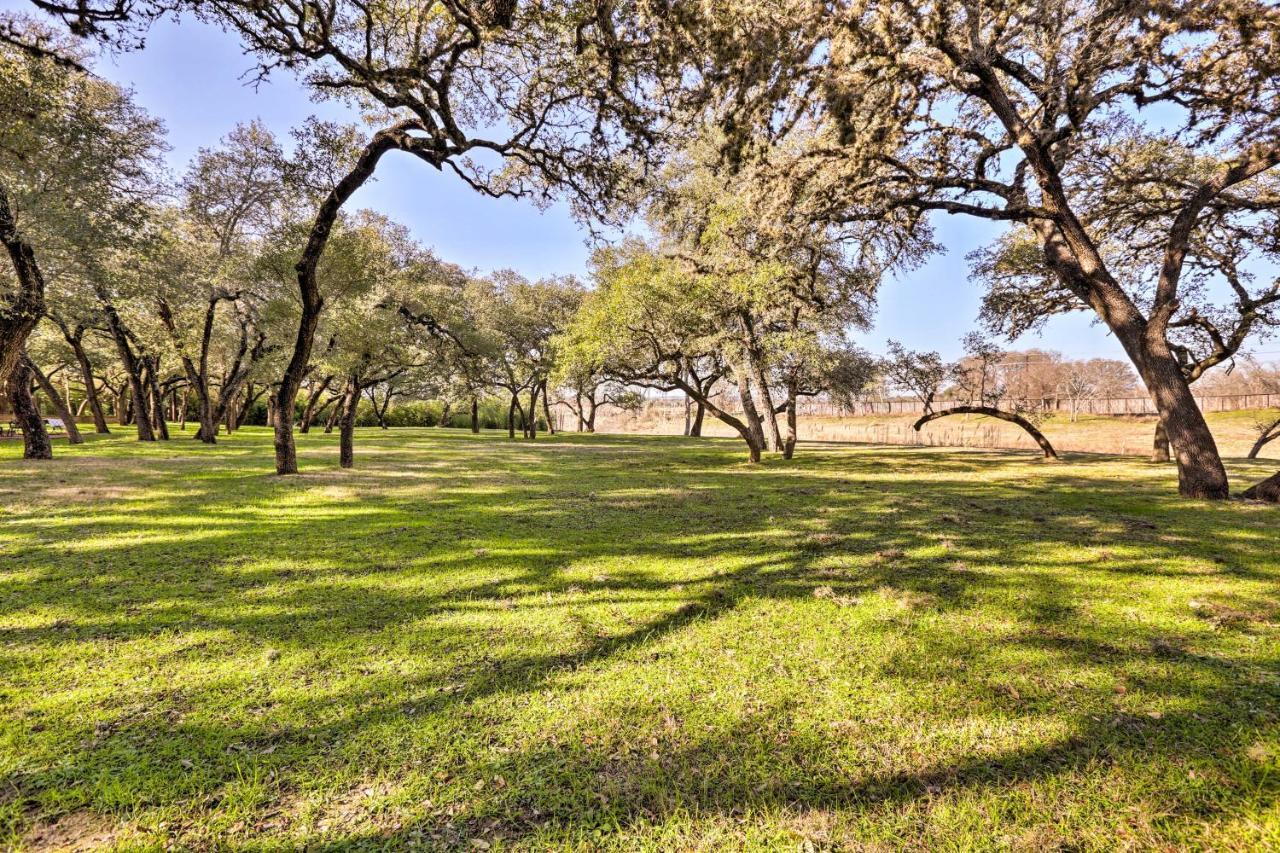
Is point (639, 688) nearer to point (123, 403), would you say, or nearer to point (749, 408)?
point (749, 408)

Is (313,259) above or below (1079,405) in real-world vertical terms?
above

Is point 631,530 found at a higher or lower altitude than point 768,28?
lower

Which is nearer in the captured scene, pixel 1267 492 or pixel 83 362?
pixel 1267 492

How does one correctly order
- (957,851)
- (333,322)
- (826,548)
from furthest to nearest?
(333,322), (826,548), (957,851)

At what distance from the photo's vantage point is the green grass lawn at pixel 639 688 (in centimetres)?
184

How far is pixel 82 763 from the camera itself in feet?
6.84

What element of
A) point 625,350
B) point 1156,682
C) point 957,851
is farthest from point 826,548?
point 625,350

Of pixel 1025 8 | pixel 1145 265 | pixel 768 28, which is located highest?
pixel 1025 8

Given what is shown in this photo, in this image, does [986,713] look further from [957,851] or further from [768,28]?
[768,28]

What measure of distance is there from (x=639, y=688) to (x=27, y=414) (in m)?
19.0

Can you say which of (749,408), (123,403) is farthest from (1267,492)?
(123,403)

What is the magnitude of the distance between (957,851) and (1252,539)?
7.15 m

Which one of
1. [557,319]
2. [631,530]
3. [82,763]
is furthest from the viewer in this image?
[557,319]

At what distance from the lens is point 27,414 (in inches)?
488
